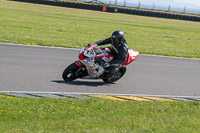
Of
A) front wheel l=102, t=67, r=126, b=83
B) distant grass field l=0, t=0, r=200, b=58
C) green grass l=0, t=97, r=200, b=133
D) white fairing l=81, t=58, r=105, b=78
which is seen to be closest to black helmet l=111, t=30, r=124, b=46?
white fairing l=81, t=58, r=105, b=78

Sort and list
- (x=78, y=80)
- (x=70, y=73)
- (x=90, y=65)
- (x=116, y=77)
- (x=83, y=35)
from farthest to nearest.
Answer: (x=83, y=35) < (x=116, y=77) < (x=78, y=80) < (x=70, y=73) < (x=90, y=65)

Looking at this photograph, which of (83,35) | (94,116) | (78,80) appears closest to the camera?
(94,116)

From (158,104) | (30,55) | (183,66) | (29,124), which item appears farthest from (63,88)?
(183,66)

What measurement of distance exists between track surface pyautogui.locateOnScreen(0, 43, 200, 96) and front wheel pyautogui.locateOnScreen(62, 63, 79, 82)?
0.14 m

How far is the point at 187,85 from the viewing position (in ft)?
34.9

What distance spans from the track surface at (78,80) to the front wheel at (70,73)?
145mm

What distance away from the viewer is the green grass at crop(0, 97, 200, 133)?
563 centimetres

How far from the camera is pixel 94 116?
6359 millimetres

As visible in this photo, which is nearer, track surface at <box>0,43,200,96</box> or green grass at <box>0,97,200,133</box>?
green grass at <box>0,97,200,133</box>

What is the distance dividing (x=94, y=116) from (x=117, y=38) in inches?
135

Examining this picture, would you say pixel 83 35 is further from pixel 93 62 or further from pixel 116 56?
pixel 93 62

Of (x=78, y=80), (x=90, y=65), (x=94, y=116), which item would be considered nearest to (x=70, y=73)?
(x=78, y=80)

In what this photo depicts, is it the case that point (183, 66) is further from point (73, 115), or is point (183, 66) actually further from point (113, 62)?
point (73, 115)

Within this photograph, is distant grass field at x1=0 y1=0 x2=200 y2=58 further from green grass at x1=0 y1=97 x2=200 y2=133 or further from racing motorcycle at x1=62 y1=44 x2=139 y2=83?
green grass at x1=0 y1=97 x2=200 y2=133
